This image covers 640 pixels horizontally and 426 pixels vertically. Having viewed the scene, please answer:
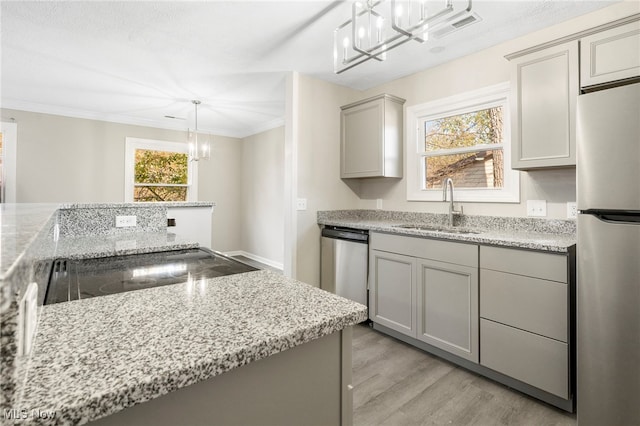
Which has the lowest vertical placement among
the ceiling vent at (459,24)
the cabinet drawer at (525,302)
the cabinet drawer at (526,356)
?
the cabinet drawer at (526,356)

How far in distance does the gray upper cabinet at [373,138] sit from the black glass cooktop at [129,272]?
217 cm

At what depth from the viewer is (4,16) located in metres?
2.30

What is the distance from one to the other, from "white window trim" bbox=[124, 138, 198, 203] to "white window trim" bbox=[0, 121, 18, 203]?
128 centimetres

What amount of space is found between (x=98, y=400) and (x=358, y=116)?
131 inches

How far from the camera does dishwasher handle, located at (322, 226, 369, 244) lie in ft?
9.30

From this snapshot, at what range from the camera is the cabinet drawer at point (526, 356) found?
1.74 meters

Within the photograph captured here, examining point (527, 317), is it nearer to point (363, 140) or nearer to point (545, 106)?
point (545, 106)

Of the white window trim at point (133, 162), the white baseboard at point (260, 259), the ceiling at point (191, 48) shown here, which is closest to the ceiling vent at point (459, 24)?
the ceiling at point (191, 48)

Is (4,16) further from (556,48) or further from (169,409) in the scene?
(556,48)

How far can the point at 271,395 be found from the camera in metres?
0.61

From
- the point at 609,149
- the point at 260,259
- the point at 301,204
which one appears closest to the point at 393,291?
the point at 301,204

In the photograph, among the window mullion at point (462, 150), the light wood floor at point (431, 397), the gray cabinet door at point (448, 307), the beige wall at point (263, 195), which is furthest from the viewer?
the beige wall at point (263, 195)

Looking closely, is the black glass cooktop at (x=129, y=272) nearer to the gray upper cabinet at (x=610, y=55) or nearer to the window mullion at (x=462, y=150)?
the gray upper cabinet at (x=610, y=55)

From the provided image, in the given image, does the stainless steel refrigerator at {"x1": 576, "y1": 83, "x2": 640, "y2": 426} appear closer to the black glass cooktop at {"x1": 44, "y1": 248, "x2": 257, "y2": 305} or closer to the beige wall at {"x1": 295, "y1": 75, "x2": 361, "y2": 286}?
the black glass cooktop at {"x1": 44, "y1": 248, "x2": 257, "y2": 305}
